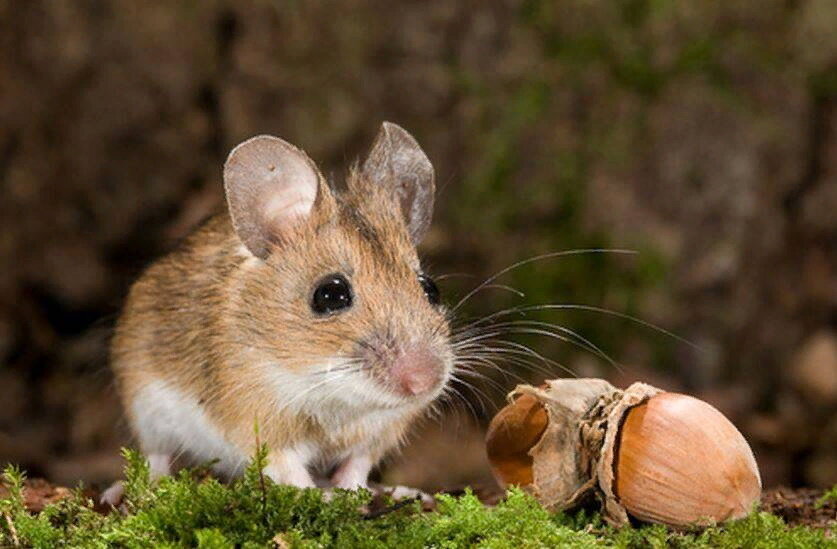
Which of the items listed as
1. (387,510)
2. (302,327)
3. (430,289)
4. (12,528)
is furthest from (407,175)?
(12,528)

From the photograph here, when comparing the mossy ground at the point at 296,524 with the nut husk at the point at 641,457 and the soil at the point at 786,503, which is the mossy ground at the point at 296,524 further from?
the soil at the point at 786,503

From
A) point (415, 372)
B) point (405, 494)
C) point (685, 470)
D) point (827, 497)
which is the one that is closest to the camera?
point (685, 470)

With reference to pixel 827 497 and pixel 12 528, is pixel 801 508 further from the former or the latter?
pixel 12 528

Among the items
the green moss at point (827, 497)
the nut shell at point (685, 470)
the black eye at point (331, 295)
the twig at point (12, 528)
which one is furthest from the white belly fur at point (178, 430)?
the green moss at point (827, 497)

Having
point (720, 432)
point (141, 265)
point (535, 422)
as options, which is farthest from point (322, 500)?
point (141, 265)

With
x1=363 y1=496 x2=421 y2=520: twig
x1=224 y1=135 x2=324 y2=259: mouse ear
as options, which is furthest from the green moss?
x1=224 y1=135 x2=324 y2=259: mouse ear

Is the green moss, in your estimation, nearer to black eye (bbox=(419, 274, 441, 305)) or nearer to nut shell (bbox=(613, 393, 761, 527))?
nut shell (bbox=(613, 393, 761, 527))
